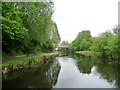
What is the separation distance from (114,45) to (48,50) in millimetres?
27414

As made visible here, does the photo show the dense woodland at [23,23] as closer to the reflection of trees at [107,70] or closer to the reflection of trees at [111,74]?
the reflection of trees at [107,70]

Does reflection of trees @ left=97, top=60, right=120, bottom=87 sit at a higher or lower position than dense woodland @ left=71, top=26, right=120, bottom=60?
lower

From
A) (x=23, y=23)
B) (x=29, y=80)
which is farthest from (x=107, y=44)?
(x=29, y=80)

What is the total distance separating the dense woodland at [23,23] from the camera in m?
20.6

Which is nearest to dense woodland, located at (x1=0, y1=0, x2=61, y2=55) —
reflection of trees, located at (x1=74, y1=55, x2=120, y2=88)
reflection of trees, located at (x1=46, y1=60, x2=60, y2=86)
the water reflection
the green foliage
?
reflection of trees, located at (x1=46, y1=60, x2=60, y2=86)

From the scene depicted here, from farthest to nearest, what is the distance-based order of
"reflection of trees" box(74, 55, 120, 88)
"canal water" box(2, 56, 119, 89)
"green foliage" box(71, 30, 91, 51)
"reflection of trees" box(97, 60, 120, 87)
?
"green foliage" box(71, 30, 91, 51) < "reflection of trees" box(74, 55, 120, 88) < "reflection of trees" box(97, 60, 120, 87) < "canal water" box(2, 56, 119, 89)

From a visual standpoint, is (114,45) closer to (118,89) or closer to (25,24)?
(25,24)

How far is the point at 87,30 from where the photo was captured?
9656 centimetres

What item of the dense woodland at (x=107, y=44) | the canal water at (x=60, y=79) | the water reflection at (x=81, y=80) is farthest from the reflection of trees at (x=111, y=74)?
the dense woodland at (x=107, y=44)

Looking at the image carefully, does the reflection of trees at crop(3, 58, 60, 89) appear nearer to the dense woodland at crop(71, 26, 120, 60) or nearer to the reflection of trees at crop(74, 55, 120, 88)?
the reflection of trees at crop(74, 55, 120, 88)

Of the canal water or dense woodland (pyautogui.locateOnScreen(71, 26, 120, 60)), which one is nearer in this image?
the canal water

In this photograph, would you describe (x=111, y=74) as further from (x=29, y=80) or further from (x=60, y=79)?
(x=29, y=80)

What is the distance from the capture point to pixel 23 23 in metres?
27.6

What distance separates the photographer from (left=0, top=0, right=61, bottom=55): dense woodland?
2061 cm
